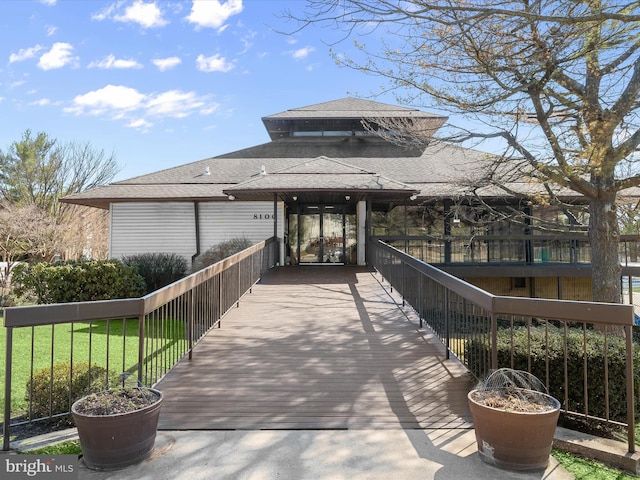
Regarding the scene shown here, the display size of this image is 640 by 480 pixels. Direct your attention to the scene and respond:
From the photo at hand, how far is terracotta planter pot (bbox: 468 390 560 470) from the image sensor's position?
268 cm

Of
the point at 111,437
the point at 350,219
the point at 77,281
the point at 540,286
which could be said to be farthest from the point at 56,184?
the point at 111,437

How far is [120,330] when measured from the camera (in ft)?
33.8

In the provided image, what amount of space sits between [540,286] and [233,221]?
1177 centimetres

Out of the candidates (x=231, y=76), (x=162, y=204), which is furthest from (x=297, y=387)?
(x=231, y=76)

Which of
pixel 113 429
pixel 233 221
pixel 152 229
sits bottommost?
pixel 113 429

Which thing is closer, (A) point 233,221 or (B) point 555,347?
(B) point 555,347

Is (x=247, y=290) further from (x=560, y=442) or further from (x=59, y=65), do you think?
(x=59, y=65)

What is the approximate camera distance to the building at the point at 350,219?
47.5 feet

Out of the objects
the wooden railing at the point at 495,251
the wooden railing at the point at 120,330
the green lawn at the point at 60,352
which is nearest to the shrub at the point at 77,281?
the wooden railing at the point at 120,330

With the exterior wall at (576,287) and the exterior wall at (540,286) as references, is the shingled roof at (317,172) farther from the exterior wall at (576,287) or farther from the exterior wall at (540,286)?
the exterior wall at (576,287)

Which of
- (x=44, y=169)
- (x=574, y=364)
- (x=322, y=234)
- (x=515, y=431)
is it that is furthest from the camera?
(x=44, y=169)

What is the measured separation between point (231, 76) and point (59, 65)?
15989 millimetres

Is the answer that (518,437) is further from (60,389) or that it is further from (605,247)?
(605,247)

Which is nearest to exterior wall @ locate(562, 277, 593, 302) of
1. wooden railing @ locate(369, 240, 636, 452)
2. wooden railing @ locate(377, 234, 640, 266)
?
wooden railing @ locate(377, 234, 640, 266)
